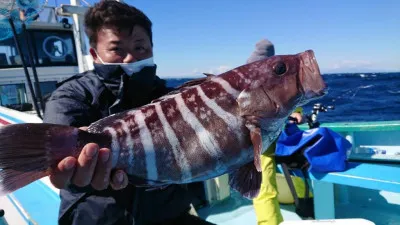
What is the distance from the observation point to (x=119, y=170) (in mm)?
1594

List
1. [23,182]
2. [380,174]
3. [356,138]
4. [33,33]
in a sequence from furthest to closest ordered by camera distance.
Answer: [33,33]
[356,138]
[380,174]
[23,182]

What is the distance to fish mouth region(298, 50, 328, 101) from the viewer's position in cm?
166

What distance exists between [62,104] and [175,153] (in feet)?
3.05

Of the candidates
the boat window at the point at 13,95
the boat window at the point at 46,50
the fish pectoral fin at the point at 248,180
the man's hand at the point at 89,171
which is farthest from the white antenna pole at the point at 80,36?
the fish pectoral fin at the point at 248,180

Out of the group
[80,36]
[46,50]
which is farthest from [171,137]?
[46,50]

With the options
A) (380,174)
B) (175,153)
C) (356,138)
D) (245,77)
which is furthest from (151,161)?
(356,138)

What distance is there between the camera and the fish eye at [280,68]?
68.8 inches

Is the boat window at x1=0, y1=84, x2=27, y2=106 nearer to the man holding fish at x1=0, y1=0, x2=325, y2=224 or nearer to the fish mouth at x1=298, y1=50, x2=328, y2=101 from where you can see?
the man holding fish at x1=0, y1=0, x2=325, y2=224

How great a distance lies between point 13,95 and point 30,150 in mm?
11597

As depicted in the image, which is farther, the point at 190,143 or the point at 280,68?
the point at 280,68

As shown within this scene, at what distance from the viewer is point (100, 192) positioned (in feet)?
6.95

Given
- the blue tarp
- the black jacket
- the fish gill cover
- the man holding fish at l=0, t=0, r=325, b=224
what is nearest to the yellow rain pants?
the blue tarp

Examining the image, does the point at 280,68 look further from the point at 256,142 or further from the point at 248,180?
the point at 248,180

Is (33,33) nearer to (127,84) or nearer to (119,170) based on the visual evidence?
(127,84)
